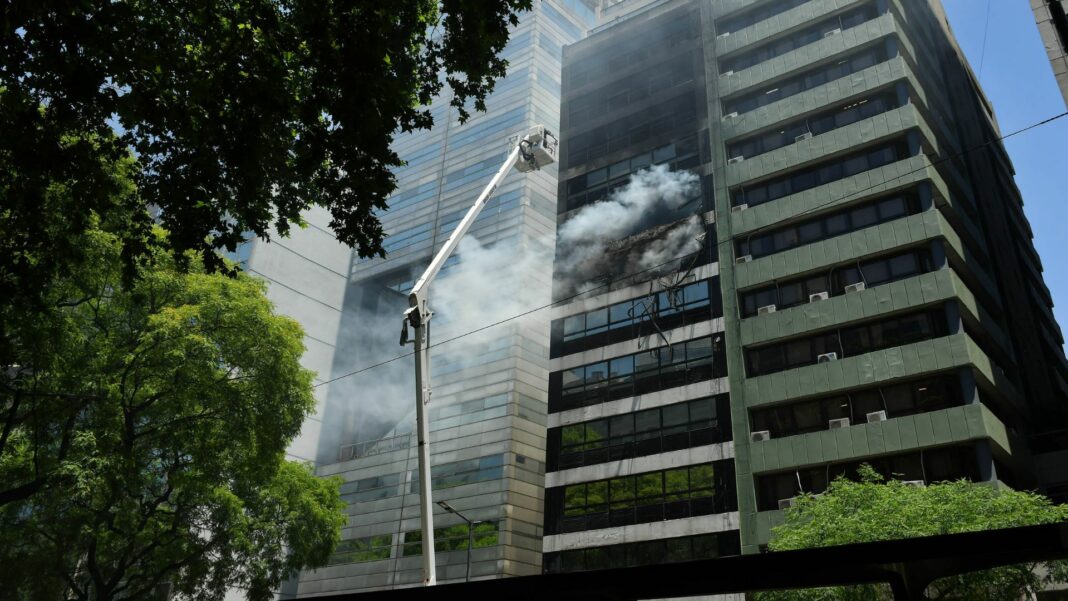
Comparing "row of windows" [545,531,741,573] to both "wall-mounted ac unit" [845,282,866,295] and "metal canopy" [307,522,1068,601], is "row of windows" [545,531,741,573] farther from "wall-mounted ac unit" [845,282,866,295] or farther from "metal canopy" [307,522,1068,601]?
"metal canopy" [307,522,1068,601]

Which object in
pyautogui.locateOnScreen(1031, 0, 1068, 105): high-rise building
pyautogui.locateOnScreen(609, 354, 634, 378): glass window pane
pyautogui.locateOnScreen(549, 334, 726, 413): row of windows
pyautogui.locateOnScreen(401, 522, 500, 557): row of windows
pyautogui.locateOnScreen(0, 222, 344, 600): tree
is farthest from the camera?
pyautogui.locateOnScreen(401, 522, 500, 557): row of windows

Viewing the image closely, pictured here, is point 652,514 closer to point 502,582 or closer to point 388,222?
point 502,582

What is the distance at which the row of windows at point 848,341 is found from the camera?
3162cm

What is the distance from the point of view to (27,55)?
10.5 meters

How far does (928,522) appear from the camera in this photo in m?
22.5

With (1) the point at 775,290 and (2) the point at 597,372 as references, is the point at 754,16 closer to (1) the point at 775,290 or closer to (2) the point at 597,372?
(1) the point at 775,290

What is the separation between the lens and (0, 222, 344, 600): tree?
62.2ft

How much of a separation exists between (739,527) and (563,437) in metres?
10.1

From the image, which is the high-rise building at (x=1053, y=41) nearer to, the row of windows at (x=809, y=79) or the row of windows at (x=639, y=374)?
the row of windows at (x=809, y=79)

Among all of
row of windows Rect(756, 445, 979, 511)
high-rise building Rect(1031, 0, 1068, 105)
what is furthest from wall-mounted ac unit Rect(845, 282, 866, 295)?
high-rise building Rect(1031, 0, 1068, 105)

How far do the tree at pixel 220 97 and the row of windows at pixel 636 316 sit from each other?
1071 inches

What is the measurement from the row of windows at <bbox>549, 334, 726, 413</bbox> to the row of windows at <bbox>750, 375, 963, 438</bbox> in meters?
3.34

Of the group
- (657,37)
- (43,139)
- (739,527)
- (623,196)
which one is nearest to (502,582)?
(43,139)

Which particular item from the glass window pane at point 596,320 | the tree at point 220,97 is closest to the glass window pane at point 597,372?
the glass window pane at point 596,320
